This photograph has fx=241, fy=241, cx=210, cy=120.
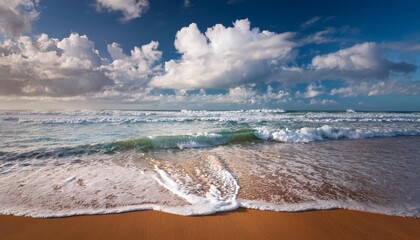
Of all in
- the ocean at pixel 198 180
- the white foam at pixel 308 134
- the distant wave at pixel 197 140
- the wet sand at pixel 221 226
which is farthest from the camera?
the white foam at pixel 308 134

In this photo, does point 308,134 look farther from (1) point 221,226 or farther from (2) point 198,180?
(1) point 221,226

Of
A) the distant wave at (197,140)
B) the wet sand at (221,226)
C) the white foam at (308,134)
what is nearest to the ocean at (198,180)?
the distant wave at (197,140)

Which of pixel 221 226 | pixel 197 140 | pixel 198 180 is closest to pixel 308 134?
pixel 197 140

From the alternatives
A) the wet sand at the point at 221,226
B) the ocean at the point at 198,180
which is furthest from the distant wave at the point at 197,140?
the wet sand at the point at 221,226

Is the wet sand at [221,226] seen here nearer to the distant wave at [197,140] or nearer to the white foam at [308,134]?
the distant wave at [197,140]

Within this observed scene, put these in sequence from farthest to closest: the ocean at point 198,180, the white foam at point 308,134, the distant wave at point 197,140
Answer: the white foam at point 308,134 < the distant wave at point 197,140 < the ocean at point 198,180

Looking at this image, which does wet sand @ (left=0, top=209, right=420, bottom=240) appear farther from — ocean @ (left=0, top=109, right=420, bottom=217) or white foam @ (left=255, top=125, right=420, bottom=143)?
white foam @ (left=255, top=125, right=420, bottom=143)

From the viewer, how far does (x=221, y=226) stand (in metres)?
3.79

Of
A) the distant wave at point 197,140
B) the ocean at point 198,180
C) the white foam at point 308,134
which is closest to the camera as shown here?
the ocean at point 198,180

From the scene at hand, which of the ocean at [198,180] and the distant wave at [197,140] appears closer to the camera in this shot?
the ocean at [198,180]

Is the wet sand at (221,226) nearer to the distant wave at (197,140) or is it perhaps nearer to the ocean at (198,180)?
the ocean at (198,180)

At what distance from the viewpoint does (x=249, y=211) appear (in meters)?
4.32

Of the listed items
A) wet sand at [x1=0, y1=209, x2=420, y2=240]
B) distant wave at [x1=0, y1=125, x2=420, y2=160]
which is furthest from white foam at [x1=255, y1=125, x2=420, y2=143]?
wet sand at [x1=0, y1=209, x2=420, y2=240]

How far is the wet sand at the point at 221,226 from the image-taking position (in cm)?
354
